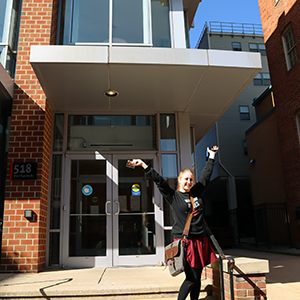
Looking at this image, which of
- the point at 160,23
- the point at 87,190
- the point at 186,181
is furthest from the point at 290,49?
the point at 186,181

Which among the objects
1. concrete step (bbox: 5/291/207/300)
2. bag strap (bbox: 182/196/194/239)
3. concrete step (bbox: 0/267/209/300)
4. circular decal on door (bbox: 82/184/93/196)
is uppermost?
circular decal on door (bbox: 82/184/93/196)

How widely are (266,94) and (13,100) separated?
13128mm

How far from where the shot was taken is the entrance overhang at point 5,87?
18.3 ft

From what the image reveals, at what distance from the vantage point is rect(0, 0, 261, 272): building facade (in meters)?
5.41

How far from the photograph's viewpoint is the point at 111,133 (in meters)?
6.84

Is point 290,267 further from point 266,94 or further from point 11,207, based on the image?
point 266,94

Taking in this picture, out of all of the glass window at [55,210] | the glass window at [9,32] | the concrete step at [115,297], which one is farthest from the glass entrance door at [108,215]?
the glass window at [9,32]

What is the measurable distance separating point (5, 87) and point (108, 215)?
122 inches

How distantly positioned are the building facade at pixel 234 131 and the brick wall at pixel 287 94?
7.83 m

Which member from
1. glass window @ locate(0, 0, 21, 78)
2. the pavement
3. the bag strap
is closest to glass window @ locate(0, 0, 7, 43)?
glass window @ locate(0, 0, 21, 78)

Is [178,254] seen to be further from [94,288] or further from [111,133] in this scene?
[111,133]

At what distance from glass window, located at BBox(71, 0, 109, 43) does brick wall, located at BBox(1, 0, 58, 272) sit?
483mm

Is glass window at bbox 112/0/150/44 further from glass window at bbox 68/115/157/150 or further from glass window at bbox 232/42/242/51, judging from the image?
glass window at bbox 232/42/242/51

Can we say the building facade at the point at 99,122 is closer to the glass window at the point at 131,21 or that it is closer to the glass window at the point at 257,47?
the glass window at the point at 131,21
